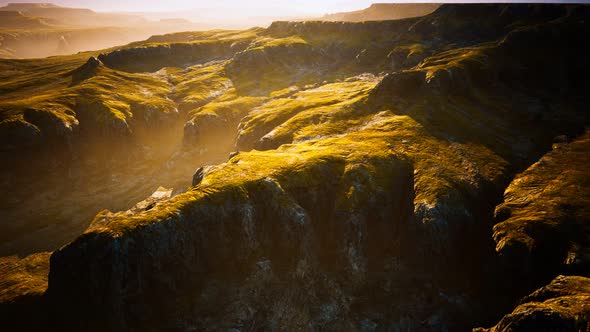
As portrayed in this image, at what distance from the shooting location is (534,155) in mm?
78250

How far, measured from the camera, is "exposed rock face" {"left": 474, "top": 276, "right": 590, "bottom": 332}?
125 feet

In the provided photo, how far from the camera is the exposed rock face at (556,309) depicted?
38156 mm

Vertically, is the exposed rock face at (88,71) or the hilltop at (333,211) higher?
the exposed rock face at (88,71)

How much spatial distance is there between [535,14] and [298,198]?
169 meters

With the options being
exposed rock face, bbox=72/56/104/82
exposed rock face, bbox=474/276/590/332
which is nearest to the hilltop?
exposed rock face, bbox=474/276/590/332

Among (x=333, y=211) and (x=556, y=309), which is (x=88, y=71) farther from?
(x=556, y=309)

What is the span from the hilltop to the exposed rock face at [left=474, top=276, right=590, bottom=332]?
0.20 metres

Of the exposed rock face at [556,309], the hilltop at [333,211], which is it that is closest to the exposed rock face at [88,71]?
the hilltop at [333,211]

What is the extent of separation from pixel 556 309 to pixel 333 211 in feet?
116

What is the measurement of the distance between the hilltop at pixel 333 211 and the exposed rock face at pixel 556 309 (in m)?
0.20

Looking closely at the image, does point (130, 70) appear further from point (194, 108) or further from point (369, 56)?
point (369, 56)

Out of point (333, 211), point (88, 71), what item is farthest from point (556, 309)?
point (88, 71)

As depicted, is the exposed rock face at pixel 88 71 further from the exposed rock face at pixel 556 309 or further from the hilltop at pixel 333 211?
the exposed rock face at pixel 556 309

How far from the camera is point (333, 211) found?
64312 millimetres
